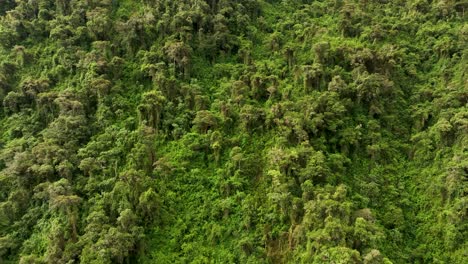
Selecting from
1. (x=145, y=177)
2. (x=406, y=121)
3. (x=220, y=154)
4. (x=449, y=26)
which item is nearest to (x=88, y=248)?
(x=145, y=177)

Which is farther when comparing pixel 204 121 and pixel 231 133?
pixel 231 133

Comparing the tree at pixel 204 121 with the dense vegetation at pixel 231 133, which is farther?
the tree at pixel 204 121

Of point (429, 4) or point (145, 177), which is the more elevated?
point (429, 4)

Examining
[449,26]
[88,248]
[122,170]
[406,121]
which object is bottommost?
[88,248]

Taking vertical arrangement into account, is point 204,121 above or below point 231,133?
above

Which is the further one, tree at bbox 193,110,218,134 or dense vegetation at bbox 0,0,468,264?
tree at bbox 193,110,218,134

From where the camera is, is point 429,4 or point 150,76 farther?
point 429,4

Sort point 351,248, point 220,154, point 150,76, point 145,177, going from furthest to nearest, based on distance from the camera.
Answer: point 150,76
point 220,154
point 145,177
point 351,248

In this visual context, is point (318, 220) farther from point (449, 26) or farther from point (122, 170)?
point (449, 26)
